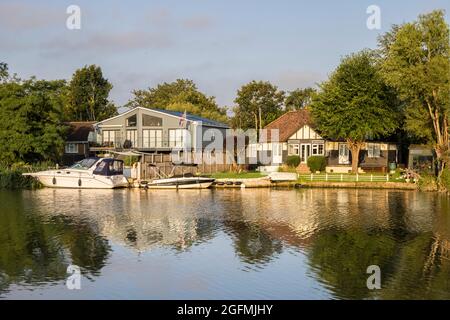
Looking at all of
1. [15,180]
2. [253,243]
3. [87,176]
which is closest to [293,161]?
[87,176]

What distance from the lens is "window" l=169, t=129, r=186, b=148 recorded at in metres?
62.9

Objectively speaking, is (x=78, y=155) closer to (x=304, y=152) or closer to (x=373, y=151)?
(x=304, y=152)

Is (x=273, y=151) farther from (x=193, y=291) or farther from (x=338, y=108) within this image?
(x=193, y=291)

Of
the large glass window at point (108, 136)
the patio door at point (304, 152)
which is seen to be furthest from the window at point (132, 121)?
the patio door at point (304, 152)

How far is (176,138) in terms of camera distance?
6334 cm

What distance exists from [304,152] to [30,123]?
2896cm

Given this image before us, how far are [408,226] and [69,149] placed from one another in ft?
175

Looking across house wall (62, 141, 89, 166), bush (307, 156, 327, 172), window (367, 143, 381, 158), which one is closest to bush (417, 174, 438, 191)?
bush (307, 156, 327, 172)

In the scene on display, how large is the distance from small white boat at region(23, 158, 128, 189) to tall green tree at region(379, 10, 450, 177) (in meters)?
24.4

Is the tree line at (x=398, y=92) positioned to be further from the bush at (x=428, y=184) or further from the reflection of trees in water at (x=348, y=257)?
the reflection of trees in water at (x=348, y=257)

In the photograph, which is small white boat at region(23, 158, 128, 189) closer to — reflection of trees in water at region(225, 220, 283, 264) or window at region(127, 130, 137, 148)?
window at region(127, 130, 137, 148)

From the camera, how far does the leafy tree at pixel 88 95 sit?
99188mm

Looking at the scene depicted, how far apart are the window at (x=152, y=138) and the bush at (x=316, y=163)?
17213mm
